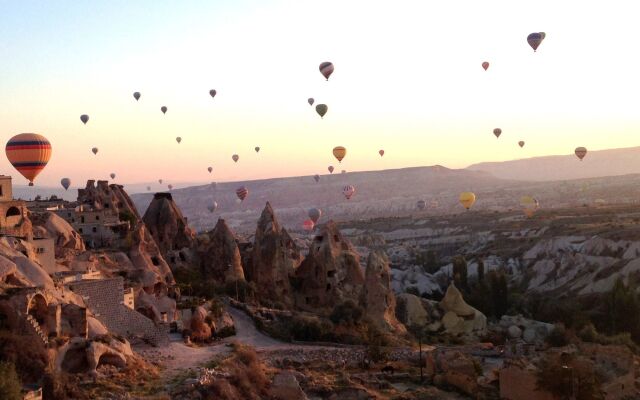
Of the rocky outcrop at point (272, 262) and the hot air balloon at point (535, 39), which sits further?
the hot air balloon at point (535, 39)

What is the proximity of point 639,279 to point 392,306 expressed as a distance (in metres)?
25.3

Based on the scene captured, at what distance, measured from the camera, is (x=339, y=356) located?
2680cm

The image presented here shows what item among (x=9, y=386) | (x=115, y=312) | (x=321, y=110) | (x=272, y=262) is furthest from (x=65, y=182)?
(x=9, y=386)

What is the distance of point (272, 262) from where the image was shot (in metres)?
36.1

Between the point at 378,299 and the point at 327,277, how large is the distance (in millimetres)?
3286

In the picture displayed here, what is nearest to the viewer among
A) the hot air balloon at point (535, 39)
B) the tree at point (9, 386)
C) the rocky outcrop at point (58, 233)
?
the tree at point (9, 386)

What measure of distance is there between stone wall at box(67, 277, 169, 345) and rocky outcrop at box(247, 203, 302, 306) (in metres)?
11.5

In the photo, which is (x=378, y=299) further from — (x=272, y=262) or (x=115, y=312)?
(x=115, y=312)

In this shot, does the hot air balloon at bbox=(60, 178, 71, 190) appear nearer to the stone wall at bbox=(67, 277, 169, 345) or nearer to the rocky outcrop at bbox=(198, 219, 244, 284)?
the rocky outcrop at bbox=(198, 219, 244, 284)

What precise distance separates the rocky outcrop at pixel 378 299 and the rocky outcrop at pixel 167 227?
938 cm

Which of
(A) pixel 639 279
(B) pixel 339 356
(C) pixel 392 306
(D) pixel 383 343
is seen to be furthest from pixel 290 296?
(A) pixel 639 279

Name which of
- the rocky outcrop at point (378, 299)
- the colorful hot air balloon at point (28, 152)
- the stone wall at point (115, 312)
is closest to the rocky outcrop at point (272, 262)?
the rocky outcrop at point (378, 299)

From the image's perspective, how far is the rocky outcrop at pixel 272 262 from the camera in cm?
3575

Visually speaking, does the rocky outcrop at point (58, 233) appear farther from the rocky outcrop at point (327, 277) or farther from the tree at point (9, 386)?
the tree at point (9, 386)
